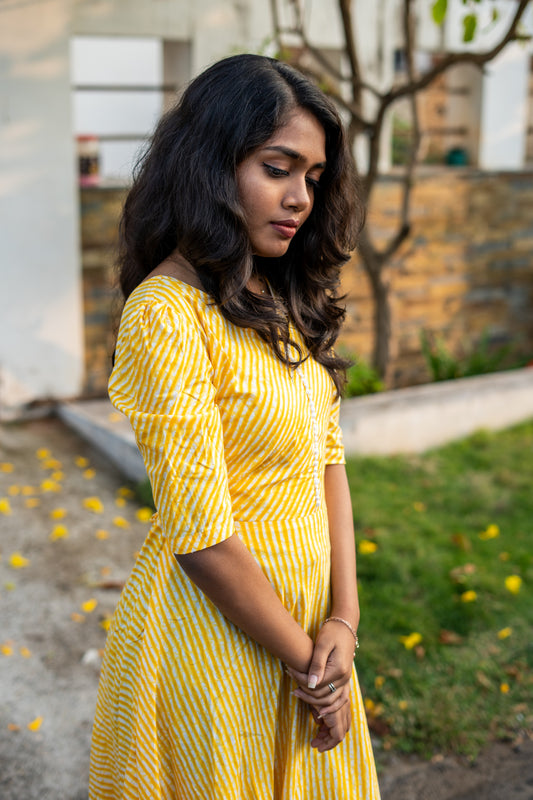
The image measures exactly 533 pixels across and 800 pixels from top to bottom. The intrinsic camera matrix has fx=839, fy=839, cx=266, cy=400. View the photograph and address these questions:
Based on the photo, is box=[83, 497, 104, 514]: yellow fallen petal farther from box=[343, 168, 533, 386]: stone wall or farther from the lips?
the lips

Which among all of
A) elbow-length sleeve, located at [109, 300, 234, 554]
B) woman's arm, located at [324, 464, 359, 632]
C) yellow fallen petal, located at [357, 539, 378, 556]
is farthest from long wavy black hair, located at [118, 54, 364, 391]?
yellow fallen petal, located at [357, 539, 378, 556]

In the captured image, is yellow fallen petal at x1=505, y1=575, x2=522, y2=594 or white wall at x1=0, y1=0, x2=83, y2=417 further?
white wall at x1=0, y1=0, x2=83, y2=417

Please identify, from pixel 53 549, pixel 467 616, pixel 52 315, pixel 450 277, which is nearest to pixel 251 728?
pixel 467 616

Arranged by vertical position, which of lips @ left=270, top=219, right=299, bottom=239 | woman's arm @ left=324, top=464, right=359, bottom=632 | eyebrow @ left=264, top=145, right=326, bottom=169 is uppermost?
eyebrow @ left=264, top=145, right=326, bottom=169

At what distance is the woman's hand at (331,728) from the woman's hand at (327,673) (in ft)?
0.09

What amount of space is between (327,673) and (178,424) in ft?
1.71

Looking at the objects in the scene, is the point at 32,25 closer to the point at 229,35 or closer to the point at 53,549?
the point at 229,35

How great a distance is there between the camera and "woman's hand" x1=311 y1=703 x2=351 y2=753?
1477 mm

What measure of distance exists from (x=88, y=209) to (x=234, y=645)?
4.54m

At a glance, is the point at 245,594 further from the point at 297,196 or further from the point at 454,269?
the point at 454,269

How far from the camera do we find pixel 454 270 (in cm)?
693

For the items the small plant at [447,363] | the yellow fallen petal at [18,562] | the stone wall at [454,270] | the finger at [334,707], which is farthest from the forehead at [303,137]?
the small plant at [447,363]

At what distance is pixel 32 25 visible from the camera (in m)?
5.04

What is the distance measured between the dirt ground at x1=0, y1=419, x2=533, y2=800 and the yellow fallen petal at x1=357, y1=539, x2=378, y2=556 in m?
1.08
